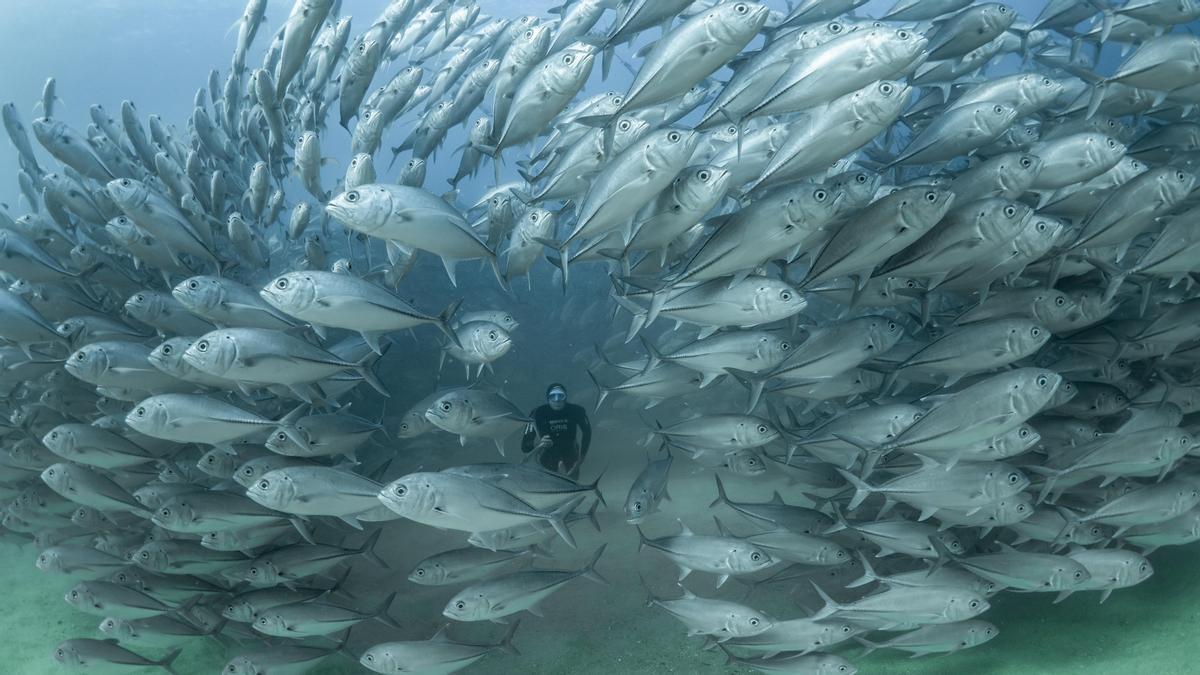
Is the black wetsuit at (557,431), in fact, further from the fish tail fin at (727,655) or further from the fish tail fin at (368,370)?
the fish tail fin at (368,370)

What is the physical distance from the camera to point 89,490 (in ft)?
13.8

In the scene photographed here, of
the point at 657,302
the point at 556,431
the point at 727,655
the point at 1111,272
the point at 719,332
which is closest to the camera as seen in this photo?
the point at 657,302

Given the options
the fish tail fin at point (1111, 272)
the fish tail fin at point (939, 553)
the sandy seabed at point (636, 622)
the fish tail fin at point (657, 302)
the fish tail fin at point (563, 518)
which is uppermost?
the fish tail fin at point (657, 302)

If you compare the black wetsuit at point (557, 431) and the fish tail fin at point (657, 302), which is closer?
the fish tail fin at point (657, 302)

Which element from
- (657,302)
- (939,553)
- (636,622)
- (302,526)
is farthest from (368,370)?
(939,553)

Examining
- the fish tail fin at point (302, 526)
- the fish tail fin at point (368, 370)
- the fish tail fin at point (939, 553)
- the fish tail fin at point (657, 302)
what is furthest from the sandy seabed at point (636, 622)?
the fish tail fin at point (368, 370)

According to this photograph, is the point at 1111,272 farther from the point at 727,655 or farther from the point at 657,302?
the point at 727,655

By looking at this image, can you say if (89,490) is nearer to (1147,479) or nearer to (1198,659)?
(1198,659)

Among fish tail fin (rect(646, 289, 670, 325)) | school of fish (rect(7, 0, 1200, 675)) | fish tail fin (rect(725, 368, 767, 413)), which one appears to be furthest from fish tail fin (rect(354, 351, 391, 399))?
fish tail fin (rect(725, 368, 767, 413))

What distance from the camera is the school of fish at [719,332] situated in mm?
3170

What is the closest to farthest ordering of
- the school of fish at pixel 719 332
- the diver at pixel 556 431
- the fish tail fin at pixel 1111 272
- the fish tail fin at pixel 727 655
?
the school of fish at pixel 719 332, the fish tail fin at pixel 1111 272, the fish tail fin at pixel 727 655, the diver at pixel 556 431

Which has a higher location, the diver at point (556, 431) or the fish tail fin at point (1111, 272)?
the fish tail fin at point (1111, 272)

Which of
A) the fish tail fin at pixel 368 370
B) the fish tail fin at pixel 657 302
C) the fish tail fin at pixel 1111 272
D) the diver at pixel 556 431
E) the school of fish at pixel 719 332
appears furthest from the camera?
the diver at pixel 556 431

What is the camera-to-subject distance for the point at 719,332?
13.0 feet
